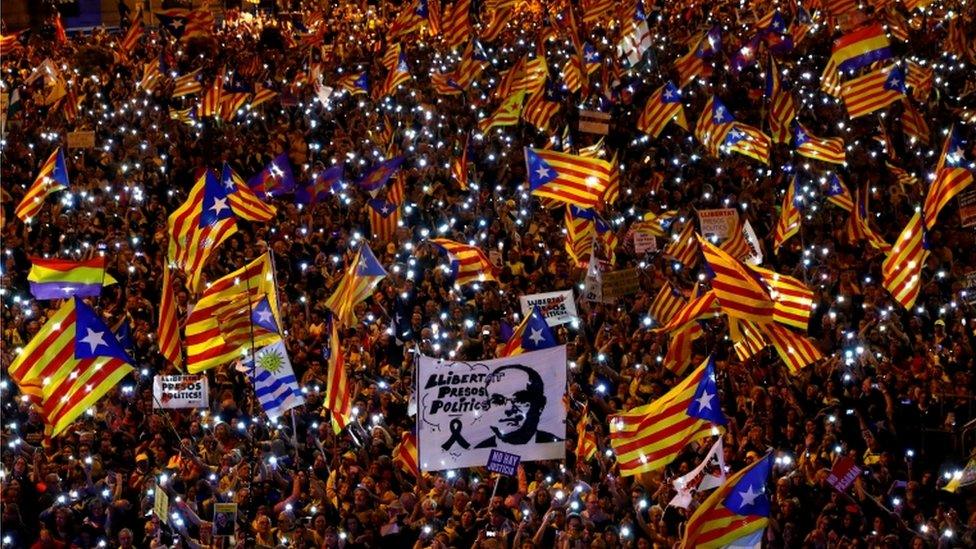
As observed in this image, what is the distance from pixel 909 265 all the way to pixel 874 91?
21.8 ft

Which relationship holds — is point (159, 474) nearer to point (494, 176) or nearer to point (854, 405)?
point (854, 405)

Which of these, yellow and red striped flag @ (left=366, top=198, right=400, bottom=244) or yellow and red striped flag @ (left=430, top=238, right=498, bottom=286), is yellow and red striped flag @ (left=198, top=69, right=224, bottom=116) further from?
yellow and red striped flag @ (left=430, top=238, right=498, bottom=286)

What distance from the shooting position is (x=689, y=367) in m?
17.2

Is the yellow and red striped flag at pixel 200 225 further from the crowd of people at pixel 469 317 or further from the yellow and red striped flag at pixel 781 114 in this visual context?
the yellow and red striped flag at pixel 781 114

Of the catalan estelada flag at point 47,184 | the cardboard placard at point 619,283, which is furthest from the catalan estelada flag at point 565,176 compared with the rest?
the catalan estelada flag at point 47,184

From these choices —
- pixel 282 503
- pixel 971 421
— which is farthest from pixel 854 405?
pixel 282 503

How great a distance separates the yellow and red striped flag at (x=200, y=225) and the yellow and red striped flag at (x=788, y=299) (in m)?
6.51

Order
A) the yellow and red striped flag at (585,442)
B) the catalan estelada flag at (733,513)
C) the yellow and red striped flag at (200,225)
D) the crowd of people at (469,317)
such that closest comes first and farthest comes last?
1. the catalan estelada flag at (733,513)
2. the crowd of people at (469,317)
3. the yellow and red striped flag at (585,442)
4. the yellow and red striped flag at (200,225)

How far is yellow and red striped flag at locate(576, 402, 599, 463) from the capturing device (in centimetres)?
1457

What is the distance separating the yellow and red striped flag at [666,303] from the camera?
18.3 meters

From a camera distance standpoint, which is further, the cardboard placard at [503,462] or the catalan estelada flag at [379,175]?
the catalan estelada flag at [379,175]

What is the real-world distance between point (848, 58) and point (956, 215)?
3.03 m

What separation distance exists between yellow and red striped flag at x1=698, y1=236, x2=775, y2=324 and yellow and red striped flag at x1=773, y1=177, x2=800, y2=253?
539cm

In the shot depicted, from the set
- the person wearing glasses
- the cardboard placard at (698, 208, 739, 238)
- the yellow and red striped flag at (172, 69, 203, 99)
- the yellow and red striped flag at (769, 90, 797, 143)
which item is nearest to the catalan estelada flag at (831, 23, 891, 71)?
the yellow and red striped flag at (769, 90, 797, 143)
